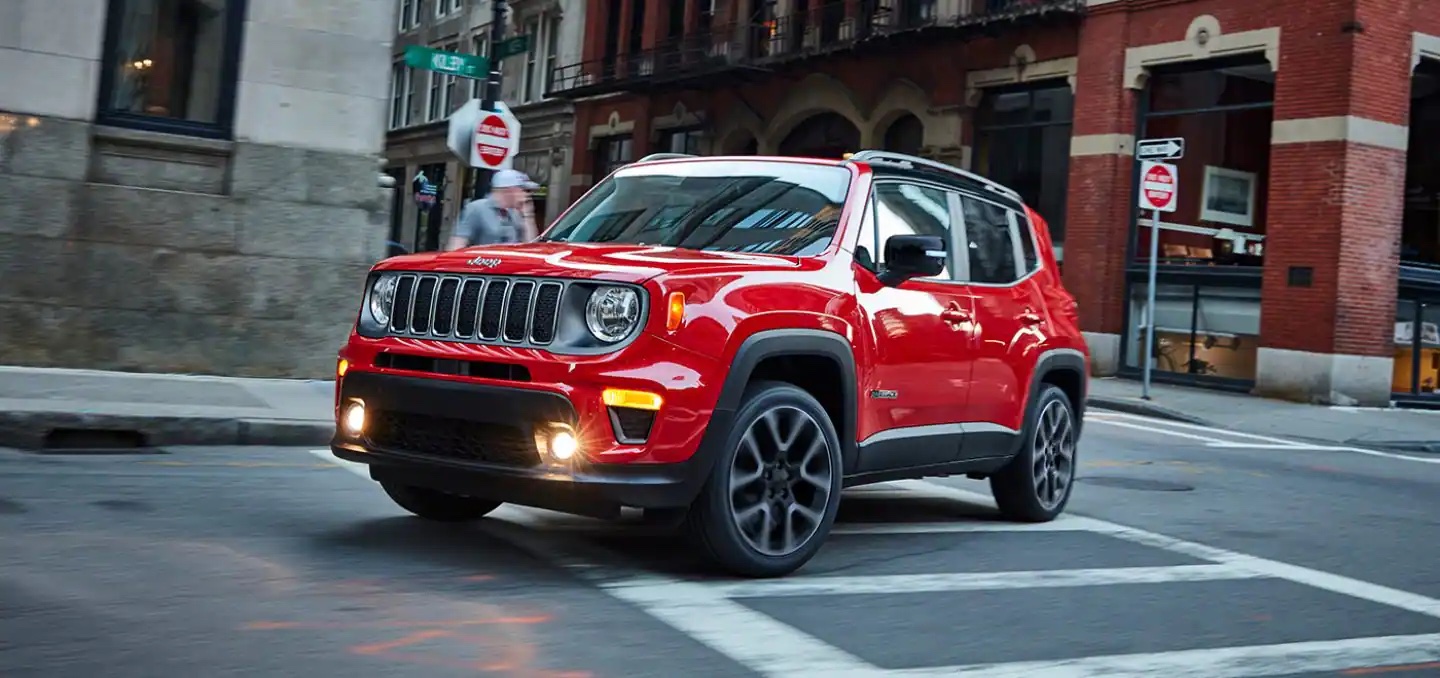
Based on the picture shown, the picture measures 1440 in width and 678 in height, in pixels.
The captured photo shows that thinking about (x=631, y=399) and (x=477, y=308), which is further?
(x=477, y=308)

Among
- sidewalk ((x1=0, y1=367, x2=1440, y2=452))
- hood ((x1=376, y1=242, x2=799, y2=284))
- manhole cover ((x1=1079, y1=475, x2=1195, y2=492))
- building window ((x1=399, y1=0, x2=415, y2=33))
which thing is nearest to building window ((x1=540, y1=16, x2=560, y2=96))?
building window ((x1=399, y1=0, x2=415, y2=33))

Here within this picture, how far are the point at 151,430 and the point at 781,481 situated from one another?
206 inches

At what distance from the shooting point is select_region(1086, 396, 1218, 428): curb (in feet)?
60.7

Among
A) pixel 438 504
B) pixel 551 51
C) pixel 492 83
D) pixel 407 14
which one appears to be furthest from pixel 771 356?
pixel 407 14

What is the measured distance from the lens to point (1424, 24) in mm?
21438

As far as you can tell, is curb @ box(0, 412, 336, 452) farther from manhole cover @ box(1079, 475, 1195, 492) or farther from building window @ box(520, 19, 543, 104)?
building window @ box(520, 19, 543, 104)

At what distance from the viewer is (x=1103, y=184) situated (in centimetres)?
2441

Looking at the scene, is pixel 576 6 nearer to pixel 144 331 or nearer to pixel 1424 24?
pixel 1424 24

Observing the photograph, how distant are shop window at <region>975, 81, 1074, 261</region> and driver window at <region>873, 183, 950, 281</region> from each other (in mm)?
18826

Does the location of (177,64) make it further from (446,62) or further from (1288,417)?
(1288,417)

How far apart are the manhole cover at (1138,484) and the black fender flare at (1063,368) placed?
6.48ft

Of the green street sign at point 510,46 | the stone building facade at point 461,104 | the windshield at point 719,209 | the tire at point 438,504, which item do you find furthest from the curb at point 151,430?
the stone building facade at point 461,104

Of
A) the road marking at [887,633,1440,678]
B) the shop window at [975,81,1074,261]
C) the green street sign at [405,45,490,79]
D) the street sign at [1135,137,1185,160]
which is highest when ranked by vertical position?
the shop window at [975,81,1074,261]

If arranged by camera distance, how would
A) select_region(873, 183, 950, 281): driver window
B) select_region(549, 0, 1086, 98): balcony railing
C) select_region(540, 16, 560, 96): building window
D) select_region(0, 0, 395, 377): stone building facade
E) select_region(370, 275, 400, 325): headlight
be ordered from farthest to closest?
1. select_region(540, 16, 560, 96): building window
2. select_region(549, 0, 1086, 98): balcony railing
3. select_region(0, 0, 395, 377): stone building facade
4. select_region(873, 183, 950, 281): driver window
5. select_region(370, 275, 400, 325): headlight
